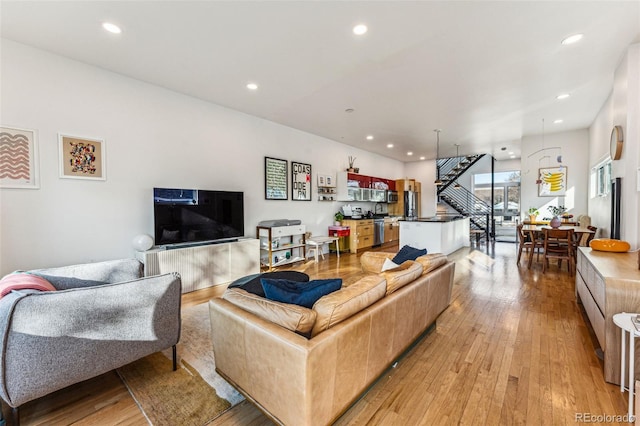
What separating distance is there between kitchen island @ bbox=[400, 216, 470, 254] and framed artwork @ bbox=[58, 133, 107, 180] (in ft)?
19.6

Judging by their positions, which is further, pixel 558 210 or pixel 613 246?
pixel 558 210

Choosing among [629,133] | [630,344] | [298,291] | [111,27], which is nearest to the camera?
[630,344]

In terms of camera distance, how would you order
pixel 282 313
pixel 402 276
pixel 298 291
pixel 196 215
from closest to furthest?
pixel 282 313
pixel 298 291
pixel 402 276
pixel 196 215

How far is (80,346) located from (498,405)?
108 inches

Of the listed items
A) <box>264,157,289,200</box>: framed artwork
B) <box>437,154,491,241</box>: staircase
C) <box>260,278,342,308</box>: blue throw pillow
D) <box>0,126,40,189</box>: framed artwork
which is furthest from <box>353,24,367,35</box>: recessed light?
<box>437,154,491,241</box>: staircase

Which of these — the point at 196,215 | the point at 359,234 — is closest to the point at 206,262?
the point at 196,215

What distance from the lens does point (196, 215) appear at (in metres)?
4.27

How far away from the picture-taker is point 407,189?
1005 centimetres

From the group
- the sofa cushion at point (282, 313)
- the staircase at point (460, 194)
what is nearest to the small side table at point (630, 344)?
the sofa cushion at point (282, 313)

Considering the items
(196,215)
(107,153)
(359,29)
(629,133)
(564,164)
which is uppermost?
(359,29)

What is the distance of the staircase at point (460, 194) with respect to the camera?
10430 millimetres

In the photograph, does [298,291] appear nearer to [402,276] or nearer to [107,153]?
[402,276]

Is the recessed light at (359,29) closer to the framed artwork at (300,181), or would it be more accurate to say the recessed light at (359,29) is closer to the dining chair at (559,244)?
the framed artwork at (300,181)

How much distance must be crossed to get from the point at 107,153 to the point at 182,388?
125 inches
